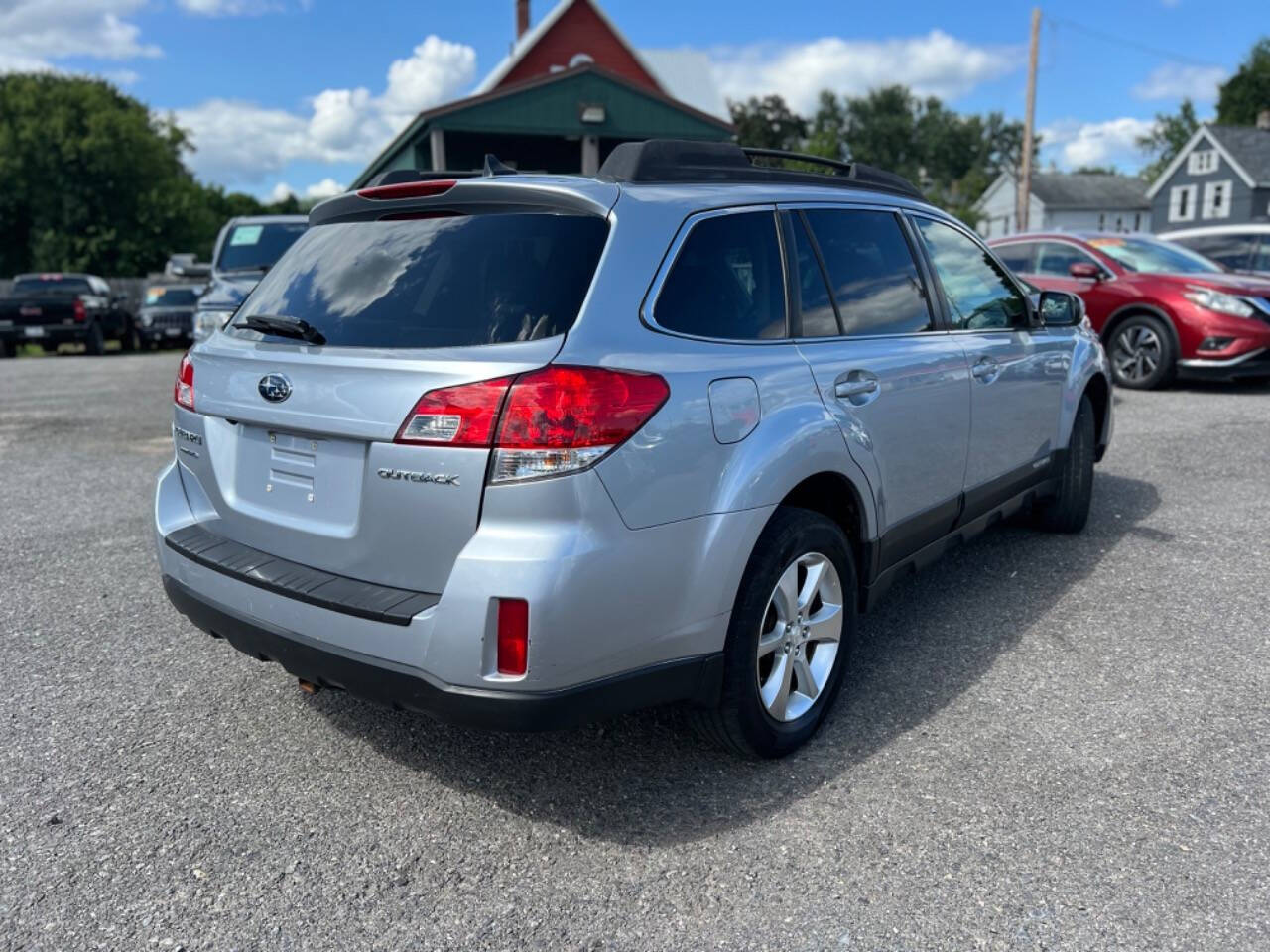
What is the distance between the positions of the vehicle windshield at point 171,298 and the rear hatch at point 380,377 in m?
23.2

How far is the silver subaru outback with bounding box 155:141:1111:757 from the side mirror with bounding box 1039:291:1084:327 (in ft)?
5.11

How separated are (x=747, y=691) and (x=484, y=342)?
4.05 feet

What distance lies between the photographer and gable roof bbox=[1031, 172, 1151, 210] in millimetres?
72312

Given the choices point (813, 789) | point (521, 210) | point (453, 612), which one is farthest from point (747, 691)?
point (521, 210)

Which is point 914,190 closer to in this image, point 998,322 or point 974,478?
point 998,322

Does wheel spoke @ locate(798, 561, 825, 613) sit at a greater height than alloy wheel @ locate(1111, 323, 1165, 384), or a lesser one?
lesser

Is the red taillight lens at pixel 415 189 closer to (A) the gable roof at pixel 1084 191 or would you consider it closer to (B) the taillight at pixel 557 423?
(B) the taillight at pixel 557 423

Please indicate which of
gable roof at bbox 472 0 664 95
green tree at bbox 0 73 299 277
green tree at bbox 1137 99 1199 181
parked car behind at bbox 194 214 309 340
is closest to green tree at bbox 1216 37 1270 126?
green tree at bbox 1137 99 1199 181

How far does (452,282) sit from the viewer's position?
283cm

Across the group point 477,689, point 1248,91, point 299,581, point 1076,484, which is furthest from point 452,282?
point 1248,91

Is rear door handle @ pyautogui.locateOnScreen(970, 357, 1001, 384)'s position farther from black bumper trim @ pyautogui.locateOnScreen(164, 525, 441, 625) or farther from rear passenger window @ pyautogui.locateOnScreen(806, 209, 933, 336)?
black bumper trim @ pyautogui.locateOnScreen(164, 525, 441, 625)

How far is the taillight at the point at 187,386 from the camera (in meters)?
3.32

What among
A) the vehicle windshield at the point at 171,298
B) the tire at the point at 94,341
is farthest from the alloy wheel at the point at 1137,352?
the vehicle windshield at the point at 171,298

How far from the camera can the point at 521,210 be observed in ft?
9.42
